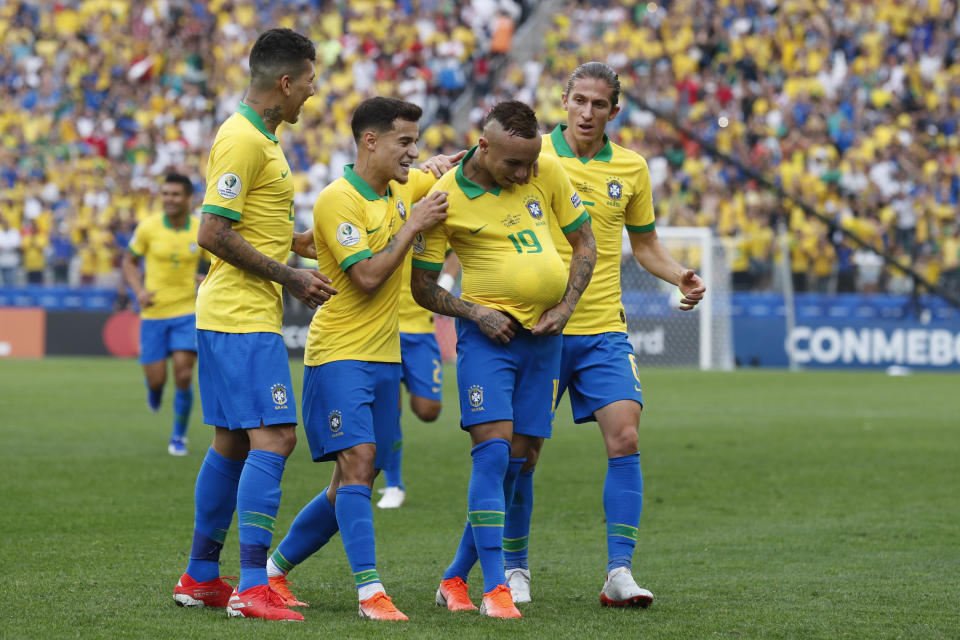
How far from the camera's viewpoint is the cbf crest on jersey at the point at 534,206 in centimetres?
556

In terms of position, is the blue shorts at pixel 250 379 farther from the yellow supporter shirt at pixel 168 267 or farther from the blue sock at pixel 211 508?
the yellow supporter shirt at pixel 168 267

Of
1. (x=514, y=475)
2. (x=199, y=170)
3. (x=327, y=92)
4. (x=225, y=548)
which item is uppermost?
(x=327, y=92)

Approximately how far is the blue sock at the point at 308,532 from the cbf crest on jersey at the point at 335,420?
0.39m

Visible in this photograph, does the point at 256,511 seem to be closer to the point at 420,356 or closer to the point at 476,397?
the point at 476,397

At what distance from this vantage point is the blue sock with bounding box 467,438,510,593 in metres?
5.25

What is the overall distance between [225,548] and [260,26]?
26.2 m

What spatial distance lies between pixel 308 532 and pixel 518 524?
3.07 ft

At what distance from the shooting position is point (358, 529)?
521 cm

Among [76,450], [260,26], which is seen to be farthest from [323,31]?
[76,450]

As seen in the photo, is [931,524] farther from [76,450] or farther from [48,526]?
[76,450]

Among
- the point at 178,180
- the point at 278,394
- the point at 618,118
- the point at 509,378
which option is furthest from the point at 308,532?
the point at 618,118

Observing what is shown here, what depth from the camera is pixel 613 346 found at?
5961 millimetres

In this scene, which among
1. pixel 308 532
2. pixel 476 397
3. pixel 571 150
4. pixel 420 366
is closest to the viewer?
pixel 476 397

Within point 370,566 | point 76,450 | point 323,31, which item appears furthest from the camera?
point 323,31
